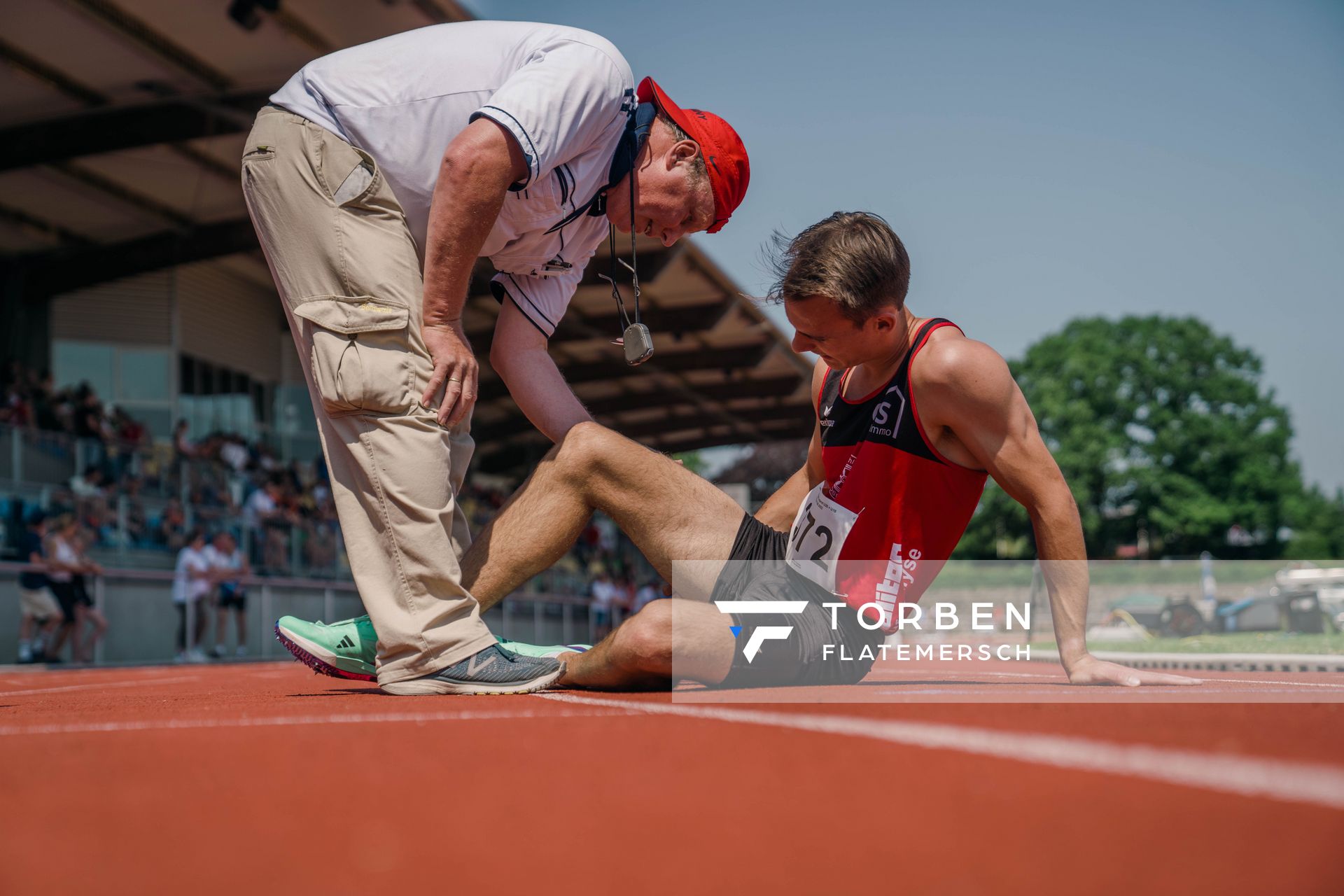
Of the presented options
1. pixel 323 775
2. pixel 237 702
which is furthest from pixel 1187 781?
pixel 237 702

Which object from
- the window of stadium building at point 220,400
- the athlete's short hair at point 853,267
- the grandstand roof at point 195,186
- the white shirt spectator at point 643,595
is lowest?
the white shirt spectator at point 643,595

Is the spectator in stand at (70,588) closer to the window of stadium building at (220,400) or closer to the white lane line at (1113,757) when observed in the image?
the window of stadium building at (220,400)

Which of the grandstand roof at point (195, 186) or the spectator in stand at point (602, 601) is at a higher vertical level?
the grandstand roof at point (195, 186)

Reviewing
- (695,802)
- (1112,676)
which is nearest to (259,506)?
(1112,676)

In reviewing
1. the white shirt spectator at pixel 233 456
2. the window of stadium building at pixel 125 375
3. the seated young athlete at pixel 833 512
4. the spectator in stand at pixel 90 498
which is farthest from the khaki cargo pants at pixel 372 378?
the window of stadium building at pixel 125 375

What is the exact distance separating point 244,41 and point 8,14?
2.04 meters

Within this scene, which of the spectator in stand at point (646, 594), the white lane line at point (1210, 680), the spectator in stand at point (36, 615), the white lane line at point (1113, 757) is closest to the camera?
the white lane line at point (1113, 757)

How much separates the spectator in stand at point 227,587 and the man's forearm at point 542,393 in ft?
33.1

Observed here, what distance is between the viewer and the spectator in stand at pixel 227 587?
12578 mm

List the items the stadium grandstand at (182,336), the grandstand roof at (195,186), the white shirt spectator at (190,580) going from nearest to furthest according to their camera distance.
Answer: the grandstand roof at (195,186) < the stadium grandstand at (182,336) < the white shirt spectator at (190,580)

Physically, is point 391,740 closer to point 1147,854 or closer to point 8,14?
point 1147,854

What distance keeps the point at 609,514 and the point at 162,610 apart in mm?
10803

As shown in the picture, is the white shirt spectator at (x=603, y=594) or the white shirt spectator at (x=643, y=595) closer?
the white shirt spectator at (x=603, y=594)

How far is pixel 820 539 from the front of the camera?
10.2 feet
